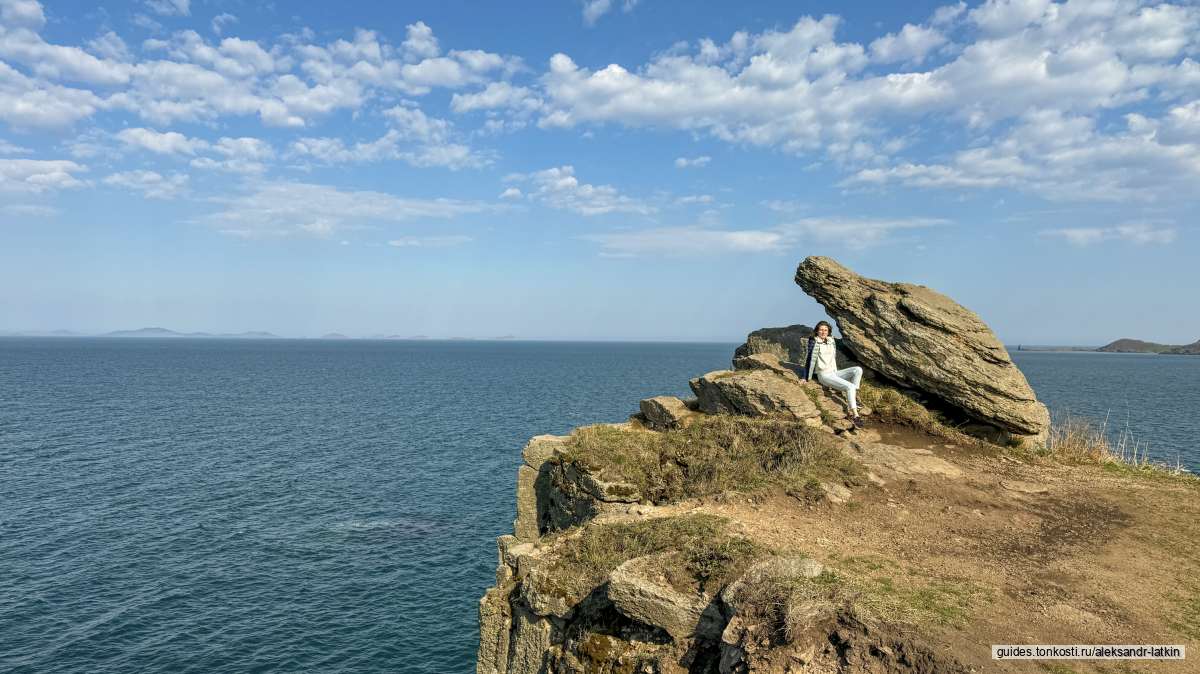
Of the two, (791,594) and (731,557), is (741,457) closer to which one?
(731,557)

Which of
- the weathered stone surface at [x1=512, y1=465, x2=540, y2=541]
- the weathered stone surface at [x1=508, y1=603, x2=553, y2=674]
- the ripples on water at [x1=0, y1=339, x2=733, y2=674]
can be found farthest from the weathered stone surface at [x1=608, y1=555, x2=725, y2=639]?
the ripples on water at [x1=0, y1=339, x2=733, y2=674]

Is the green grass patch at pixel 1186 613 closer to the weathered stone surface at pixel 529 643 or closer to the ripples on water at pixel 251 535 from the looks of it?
the weathered stone surface at pixel 529 643

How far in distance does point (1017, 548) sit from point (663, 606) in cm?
731

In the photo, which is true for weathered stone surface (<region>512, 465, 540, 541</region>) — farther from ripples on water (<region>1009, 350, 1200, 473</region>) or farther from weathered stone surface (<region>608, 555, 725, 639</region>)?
ripples on water (<region>1009, 350, 1200, 473</region>)

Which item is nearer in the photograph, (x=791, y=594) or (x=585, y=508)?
(x=791, y=594)

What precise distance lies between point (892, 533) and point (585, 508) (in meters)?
7.67

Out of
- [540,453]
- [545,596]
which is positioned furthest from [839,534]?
[540,453]

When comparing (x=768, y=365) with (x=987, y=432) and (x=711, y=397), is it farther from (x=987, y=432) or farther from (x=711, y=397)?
(x=987, y=432)

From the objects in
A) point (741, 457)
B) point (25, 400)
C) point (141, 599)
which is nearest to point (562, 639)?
point (741, 457)

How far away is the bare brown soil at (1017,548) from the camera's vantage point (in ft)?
27.9

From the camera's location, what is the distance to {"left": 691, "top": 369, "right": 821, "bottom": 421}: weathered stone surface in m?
18.5

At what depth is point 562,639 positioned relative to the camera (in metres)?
11.7

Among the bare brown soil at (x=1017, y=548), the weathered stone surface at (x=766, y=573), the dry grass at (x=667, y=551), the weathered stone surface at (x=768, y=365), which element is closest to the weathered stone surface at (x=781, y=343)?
the weathered stone surface at (x=768, y=365)

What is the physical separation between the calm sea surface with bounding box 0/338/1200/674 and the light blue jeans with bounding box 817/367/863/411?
1614cm
